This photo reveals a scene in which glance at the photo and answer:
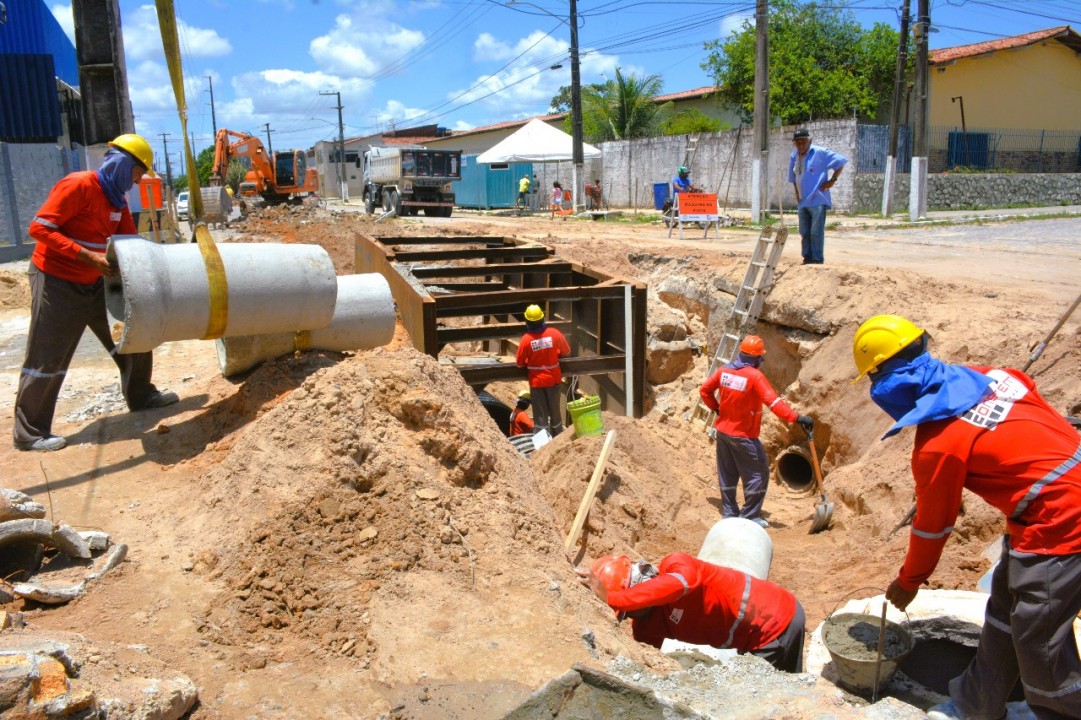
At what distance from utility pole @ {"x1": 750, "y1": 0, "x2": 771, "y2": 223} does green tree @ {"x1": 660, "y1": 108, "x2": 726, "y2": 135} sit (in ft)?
40.0

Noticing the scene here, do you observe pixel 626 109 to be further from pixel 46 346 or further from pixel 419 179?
pixel 46 346

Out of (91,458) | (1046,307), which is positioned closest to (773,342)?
(1046,307)

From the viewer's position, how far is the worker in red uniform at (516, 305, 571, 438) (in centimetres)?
830

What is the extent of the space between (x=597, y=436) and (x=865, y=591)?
8.36 ft

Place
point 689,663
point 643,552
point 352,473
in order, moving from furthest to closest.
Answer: point 643,552 < point 352,473 < point 689,663

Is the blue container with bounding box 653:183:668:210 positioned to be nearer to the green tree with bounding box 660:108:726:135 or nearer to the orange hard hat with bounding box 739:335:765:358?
the green tree with bounding box 660:108:726:135

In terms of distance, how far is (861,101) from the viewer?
26.7 m

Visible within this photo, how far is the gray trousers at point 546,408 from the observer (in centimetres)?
844

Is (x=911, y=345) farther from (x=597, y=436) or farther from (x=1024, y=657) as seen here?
(x=597, y=436)

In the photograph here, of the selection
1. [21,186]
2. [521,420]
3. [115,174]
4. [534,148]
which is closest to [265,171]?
[534,148]

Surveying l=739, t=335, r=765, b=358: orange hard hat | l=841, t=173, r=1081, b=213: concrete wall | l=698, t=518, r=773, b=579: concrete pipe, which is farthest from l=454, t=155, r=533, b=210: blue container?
l=698, t=518, r=773, b=579: concrete pipe

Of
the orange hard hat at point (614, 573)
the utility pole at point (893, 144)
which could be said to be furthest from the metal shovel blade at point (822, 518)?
the utility pole at point (893, 144)

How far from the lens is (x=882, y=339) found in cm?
323

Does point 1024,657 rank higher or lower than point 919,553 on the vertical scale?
lower
